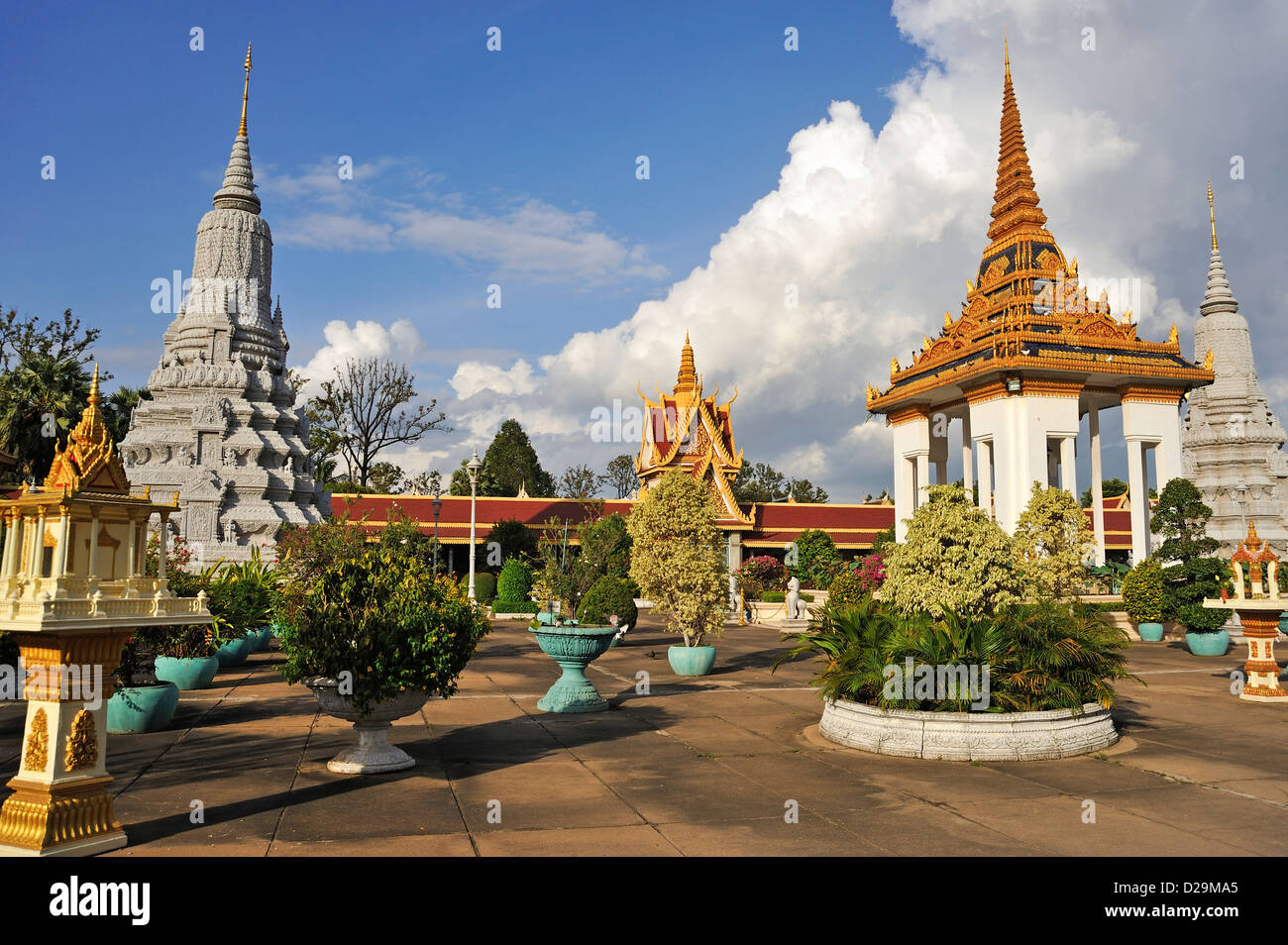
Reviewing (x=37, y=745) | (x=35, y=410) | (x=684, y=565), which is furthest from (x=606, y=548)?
(x=35, y=410)

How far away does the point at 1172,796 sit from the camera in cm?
818

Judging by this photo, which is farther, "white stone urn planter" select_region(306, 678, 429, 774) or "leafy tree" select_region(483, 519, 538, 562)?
"leafy tree" select_region(483, 519, 538, 562)

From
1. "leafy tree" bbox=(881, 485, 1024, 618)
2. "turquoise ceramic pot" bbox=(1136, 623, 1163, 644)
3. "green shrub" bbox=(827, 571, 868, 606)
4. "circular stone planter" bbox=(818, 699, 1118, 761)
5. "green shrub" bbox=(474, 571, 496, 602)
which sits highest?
"leafy tree" bbox=(881, 485, 1024, 618)

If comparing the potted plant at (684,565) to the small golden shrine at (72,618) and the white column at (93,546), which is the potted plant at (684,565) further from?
the white column at (93,546)

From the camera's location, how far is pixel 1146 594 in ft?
81.9

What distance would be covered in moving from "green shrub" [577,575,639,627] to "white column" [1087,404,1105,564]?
1912cm

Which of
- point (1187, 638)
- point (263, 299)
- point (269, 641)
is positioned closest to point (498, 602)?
point (269, 641)

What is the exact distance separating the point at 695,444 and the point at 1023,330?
55.6 feet

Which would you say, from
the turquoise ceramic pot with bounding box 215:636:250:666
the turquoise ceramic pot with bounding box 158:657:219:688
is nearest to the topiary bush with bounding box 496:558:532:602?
the turquoise ceramic pot with bounding box 215:636:250:666

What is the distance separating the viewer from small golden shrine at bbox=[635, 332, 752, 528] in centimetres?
4209

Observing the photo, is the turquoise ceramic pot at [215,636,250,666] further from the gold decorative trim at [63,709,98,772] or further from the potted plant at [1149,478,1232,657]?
the potted plant at [1149,478,1232,657]

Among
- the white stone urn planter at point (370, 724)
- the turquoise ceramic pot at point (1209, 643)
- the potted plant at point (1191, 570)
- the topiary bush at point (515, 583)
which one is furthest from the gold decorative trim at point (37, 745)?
the topiary bush at point (515, 583)

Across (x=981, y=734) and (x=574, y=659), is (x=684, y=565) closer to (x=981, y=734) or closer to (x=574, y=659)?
(x=574, y=659)

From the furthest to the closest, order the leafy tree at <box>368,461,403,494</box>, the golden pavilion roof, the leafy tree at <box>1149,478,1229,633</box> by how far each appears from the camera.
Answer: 1. the leafy tree at <box>368,461,403,494</box>
2. the golden pavilion roof
3. the leafy tree at <box>1149,478,1229,633</box>
